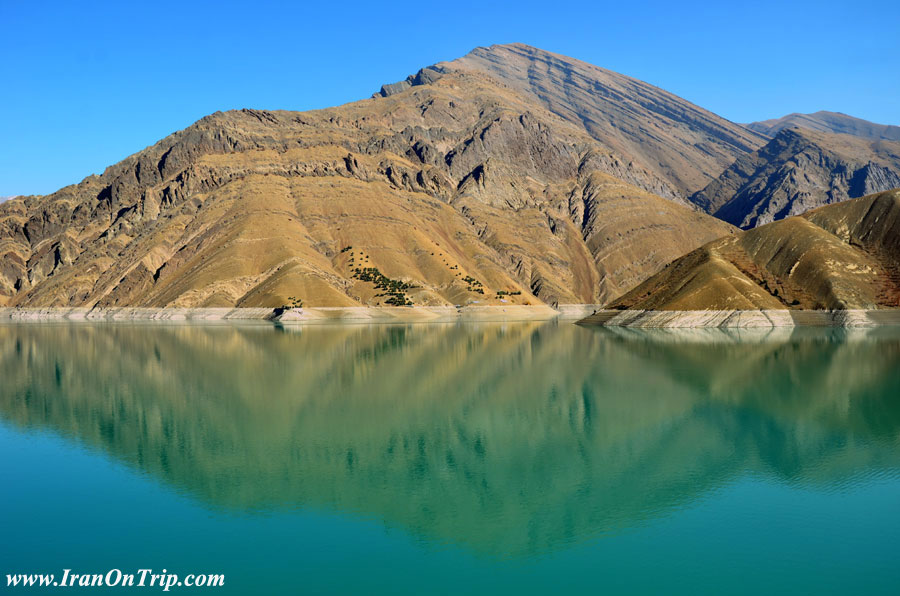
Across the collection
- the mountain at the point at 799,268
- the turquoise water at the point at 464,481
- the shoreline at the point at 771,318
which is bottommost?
the turquoise water at the point at 464,481

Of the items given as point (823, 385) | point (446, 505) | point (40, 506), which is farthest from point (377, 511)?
point (823, 385)

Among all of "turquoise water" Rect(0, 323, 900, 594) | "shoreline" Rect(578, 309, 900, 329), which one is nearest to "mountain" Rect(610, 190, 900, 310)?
"shoreline" Rect(578, 309, 900, 329)

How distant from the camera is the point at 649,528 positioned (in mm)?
27609

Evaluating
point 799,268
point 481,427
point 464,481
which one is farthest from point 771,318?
point 464,481

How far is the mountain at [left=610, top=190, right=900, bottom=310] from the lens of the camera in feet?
506

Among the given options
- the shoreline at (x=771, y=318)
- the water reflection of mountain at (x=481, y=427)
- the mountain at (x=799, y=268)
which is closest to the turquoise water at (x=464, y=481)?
the water reflection of mountain at (x=481, y=427)

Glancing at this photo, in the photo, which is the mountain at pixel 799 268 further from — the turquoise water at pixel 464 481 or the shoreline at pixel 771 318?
the turquoise water at pixel 464 481

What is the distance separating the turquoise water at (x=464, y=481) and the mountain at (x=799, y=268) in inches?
3408

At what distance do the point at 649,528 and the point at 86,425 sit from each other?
40.8 metres

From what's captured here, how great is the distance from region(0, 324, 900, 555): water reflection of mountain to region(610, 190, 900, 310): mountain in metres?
62.6

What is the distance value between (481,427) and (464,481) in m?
12.5

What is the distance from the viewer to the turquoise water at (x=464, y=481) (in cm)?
2416

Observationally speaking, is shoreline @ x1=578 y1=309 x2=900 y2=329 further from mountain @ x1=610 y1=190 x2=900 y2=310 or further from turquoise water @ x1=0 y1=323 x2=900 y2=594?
turquoise water @ x1=0 y1=323 x2=900 y2=594

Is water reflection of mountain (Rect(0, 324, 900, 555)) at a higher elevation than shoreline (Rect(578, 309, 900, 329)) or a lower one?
lower
